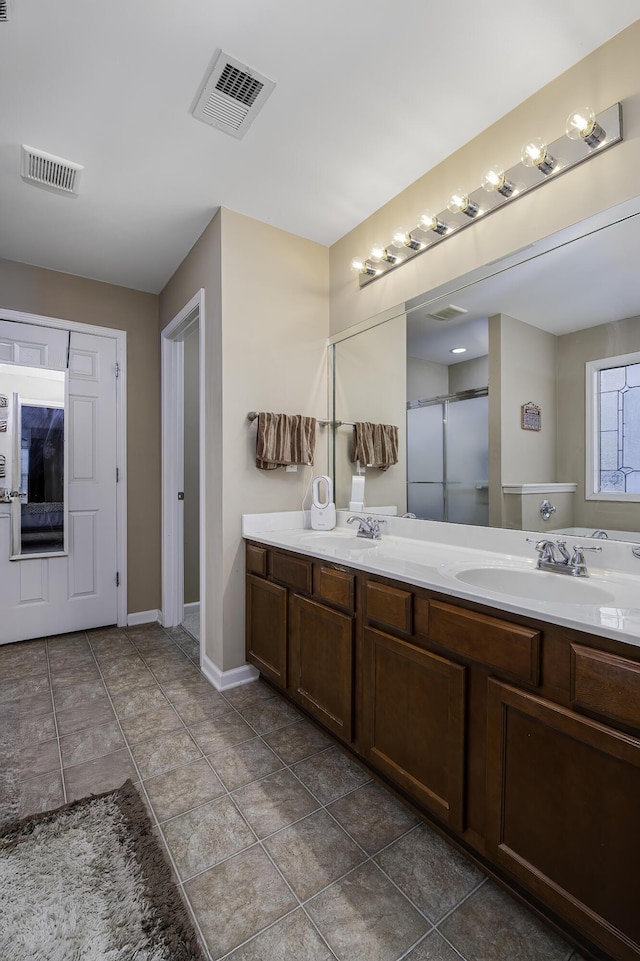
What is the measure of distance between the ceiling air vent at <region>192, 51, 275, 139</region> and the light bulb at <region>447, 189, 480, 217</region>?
0.82 meters

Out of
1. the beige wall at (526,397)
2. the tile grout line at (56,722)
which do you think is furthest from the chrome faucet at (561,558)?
the tile grout line at (56,722)

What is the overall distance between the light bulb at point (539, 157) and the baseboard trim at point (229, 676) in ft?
8.48

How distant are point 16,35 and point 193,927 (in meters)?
2.66

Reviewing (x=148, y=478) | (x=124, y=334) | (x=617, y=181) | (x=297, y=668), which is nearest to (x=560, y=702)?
(x=297, y=668)

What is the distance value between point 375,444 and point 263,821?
173 cm

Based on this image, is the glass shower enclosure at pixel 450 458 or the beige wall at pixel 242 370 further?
the beige wall at pixel 242 370

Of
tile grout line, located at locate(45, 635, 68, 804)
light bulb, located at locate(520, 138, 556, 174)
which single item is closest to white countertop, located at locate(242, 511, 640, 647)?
tile grout line, located at locate(45, 635, 68, 804)

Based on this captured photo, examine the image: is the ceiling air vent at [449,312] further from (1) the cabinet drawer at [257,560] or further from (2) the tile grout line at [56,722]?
(2) the tile grout line at [56,722]

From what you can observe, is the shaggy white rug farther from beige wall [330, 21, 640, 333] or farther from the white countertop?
beige wall [330, 21, 640, 333]

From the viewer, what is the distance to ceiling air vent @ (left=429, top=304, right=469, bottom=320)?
1.95m

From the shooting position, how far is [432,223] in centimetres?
198

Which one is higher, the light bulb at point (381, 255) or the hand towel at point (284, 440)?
the light bulb at point (381, 255)

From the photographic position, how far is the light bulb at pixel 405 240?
210cm

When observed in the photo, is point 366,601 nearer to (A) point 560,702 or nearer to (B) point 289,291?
(A) point 560,702
